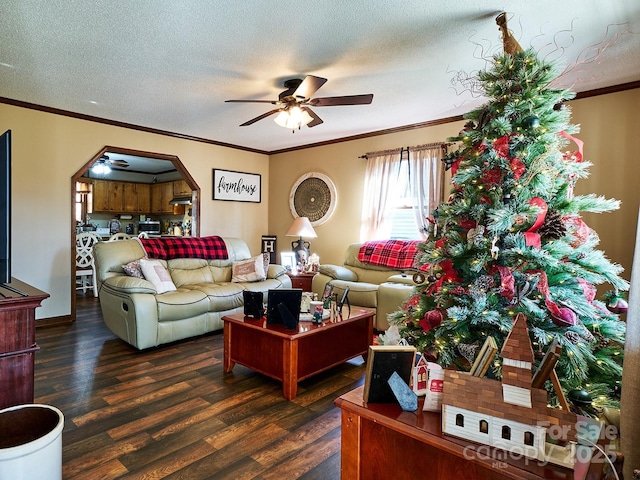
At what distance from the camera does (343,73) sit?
3008 mm

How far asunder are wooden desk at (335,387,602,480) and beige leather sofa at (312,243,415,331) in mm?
2186

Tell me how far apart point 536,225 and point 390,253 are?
2.99 m

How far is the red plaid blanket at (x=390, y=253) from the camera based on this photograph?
14.1 feet

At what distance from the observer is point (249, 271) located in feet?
14.6

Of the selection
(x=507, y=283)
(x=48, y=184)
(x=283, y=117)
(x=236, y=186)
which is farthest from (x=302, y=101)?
(x=48, y=184)

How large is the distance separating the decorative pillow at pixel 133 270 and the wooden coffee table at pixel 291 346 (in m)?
1.38

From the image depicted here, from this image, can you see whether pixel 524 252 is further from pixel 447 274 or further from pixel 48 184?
pixel 48 184

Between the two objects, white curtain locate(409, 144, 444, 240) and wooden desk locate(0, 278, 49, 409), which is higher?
white curtain locate(409, 144, 444, 240)

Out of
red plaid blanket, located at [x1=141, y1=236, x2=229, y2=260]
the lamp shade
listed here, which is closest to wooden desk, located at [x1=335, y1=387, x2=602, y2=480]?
red plaid blanket, located at [x1=141, y1=236, x2=229, y2=260]

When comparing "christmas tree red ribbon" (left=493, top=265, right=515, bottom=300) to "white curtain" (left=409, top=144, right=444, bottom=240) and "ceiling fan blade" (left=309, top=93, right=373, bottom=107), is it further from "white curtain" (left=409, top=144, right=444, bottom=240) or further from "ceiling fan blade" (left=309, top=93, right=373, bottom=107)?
"white curtain" (left=409, top=144, right=444, bottom=240)

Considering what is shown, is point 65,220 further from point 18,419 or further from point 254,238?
point 18,419

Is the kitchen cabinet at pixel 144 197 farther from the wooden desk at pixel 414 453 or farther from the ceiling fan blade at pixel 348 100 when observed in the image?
the wooden desk at pixel 414 453

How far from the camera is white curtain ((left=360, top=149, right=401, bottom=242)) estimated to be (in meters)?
4.73

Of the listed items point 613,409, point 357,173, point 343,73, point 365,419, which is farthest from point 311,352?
point 357,173
